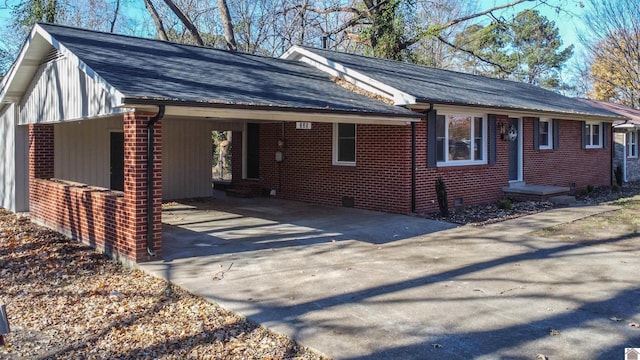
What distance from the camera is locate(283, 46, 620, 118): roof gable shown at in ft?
39.7

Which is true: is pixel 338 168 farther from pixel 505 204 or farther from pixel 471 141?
pixel 505 204

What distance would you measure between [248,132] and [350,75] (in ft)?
15.8

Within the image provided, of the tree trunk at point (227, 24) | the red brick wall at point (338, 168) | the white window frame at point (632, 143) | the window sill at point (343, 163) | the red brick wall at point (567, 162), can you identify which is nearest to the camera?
the red brick wall at point (338, 168)

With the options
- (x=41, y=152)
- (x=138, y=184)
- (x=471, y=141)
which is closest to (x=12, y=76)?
(x=41, y=152)

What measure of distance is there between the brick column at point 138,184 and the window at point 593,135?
635 inches

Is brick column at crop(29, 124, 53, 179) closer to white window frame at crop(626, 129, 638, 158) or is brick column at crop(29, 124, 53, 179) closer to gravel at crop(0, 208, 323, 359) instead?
gravel at crop(0, 208, 323, 359)

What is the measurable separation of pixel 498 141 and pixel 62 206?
10415 mm

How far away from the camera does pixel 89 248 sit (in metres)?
8.70

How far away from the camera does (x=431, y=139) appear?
11.9 meters

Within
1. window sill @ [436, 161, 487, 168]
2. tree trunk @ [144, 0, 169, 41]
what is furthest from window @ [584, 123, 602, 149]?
tree trunk @ [144, 0, 169, 41]

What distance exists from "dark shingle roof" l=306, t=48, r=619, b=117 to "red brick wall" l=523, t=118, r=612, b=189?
0.86m

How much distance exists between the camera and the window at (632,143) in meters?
23.6

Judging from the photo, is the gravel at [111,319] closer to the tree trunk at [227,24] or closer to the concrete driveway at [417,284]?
the concrete driveway at [417,284]

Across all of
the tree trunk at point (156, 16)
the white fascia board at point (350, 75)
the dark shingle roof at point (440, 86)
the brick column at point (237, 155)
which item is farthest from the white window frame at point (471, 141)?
the tree trunk at point (156, 16)
